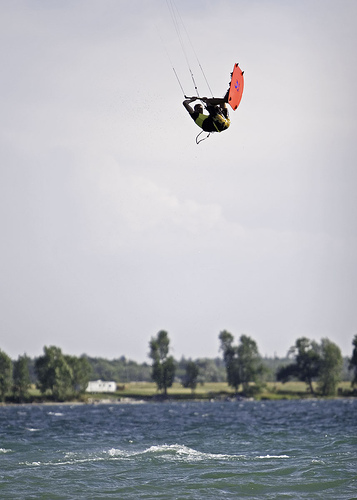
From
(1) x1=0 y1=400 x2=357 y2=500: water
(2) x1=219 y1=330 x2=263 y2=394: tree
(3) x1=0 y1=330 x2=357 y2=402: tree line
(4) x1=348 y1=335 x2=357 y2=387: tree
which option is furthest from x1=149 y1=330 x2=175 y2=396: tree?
(1) x1=0 y1=400 x2=357 y2=500: water

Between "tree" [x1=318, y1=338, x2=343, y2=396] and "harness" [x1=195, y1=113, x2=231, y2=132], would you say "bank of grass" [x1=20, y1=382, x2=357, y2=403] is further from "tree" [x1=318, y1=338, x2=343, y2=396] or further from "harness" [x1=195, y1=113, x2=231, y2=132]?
"harness" [x1=195, y1=113, x2=231, y2=132]

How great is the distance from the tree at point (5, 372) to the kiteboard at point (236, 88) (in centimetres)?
10848

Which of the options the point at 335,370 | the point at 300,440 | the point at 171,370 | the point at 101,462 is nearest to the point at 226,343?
the point at 171,370

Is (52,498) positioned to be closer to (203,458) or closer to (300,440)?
(203,458)

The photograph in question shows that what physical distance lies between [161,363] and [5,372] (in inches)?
1173

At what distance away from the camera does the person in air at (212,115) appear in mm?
12703

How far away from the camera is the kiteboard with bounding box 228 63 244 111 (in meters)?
12.5

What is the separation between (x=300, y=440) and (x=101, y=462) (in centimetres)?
1128

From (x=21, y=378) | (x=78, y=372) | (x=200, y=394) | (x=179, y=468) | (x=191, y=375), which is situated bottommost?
(x=179, y=468)

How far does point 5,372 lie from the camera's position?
373 ft

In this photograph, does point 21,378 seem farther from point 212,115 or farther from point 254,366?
point 212,115

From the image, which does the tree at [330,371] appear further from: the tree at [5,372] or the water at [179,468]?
the water at [179,468]

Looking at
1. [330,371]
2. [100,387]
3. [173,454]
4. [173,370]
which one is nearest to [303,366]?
[330,371]

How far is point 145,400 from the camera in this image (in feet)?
403
